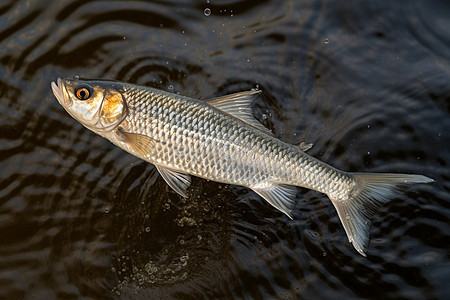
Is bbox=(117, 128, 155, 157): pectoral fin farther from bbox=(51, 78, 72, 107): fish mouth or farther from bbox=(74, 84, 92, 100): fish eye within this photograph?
bbox=(51, 78, 72, 107): fish mouth

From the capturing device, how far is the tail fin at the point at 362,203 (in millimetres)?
3930

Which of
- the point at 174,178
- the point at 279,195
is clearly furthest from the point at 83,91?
the point at 279,195

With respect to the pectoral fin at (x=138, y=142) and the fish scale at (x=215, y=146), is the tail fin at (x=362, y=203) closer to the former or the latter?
the fish scale at (x=215, y=146)

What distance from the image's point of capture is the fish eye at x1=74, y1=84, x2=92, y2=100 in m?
3.99

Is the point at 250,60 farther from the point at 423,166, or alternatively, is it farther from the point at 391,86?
the point at 423,166

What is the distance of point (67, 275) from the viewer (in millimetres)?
4605

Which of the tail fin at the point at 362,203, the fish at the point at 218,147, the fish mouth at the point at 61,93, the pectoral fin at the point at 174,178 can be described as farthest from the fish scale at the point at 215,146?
the fish mouth at the point at 61,93

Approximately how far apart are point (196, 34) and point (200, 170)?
1885 mm

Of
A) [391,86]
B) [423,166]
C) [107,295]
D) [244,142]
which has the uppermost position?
[244,142]

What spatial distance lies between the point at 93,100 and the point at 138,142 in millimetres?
567

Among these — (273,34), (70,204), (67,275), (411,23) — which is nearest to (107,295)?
(67,275)

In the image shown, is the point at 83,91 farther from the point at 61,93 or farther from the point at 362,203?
the point at 362,203

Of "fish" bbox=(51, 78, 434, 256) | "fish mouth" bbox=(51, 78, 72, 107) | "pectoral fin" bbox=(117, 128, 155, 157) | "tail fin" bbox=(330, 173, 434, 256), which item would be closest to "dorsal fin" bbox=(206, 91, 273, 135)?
→ "fish" bbox=(51, 78, 434, 256)

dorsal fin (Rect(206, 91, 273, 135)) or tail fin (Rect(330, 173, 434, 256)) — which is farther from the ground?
dorsal fin (Rect(206, 91, 273, 135))
